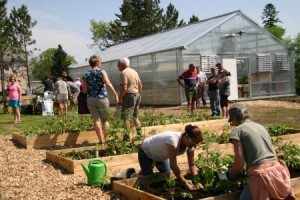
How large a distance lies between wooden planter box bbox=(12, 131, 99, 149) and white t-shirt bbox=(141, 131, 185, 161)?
3754mm

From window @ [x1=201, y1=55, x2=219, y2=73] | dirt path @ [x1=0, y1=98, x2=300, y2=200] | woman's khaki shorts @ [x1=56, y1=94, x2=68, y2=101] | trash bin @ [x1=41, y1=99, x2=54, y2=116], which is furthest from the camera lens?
window @ [x1=201, y1=55, x2=219, y2=73]

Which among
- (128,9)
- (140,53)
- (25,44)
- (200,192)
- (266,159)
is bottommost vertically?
(200,192)

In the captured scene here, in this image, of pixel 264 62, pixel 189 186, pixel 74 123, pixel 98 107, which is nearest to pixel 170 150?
pixel 189 186

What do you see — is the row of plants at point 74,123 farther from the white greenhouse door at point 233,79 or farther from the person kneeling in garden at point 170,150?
the white greenhouse door at point 233,79

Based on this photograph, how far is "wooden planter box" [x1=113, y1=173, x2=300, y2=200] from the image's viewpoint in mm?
4125

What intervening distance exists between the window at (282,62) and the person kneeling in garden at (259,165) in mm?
19613

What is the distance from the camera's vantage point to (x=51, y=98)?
16.2 meters

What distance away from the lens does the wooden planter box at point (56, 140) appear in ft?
27.0

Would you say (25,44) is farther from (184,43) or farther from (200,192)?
(200,192)

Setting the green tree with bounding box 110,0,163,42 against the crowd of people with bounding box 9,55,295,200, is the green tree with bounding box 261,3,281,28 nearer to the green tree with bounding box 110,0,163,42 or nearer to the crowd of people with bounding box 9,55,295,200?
the green tree with bounding box 110,0,163,42

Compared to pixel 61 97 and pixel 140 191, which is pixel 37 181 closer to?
pixel 140 191

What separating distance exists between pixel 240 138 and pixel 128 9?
154ft

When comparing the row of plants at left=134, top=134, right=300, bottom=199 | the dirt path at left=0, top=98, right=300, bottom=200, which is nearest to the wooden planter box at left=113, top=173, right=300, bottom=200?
the row of plants at left=134, top=134, right=300, bottom=199

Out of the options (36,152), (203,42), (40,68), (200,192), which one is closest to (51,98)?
(203,42)
